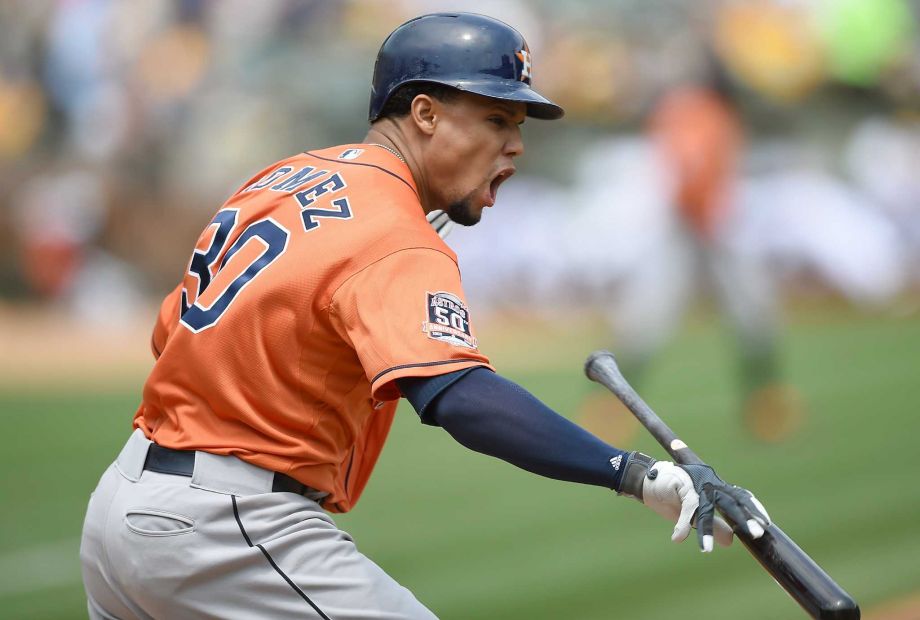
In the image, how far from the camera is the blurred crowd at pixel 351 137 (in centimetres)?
1203

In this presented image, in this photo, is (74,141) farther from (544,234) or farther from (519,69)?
(519,69)

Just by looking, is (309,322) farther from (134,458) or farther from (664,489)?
(664,489)

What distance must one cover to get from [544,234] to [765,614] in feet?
23.2

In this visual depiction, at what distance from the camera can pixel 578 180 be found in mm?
12328

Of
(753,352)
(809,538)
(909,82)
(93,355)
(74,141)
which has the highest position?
(909,82)

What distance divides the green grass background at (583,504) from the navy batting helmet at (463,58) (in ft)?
10.7

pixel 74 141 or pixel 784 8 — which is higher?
pixel 784 8

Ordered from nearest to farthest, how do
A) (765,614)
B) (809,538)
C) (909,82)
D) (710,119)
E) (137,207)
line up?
(765,614) < (809,538) < (710,119) < (137,207) < (909,82)

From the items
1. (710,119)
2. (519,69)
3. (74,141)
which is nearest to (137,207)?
(74,141)

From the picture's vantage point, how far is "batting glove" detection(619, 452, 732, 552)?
2.17 meters

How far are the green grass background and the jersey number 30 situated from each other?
10.5 feet

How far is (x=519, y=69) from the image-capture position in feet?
8.87

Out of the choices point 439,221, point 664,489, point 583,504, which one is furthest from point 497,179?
point 583,504

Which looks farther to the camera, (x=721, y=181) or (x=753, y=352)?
(x=721, y=181)
